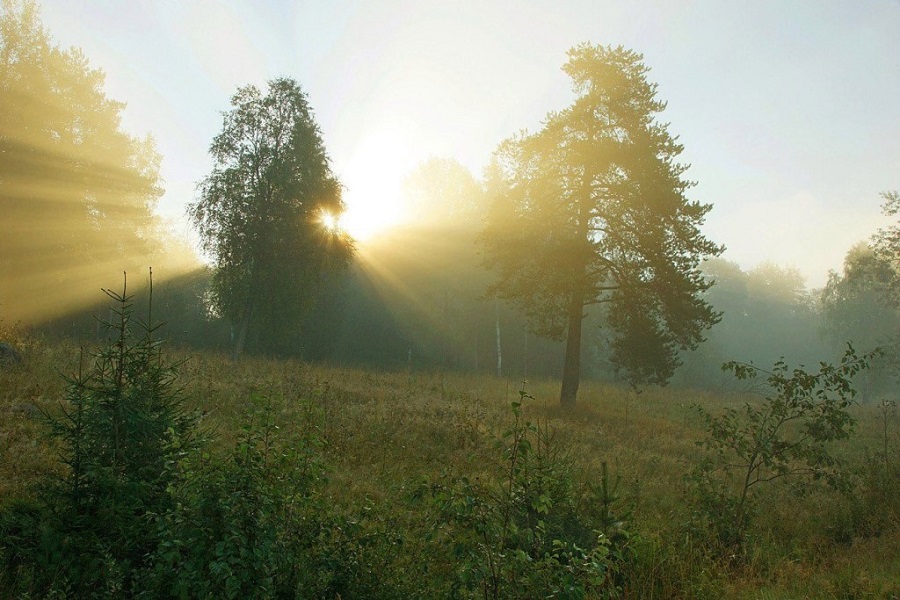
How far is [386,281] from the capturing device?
3738 cm

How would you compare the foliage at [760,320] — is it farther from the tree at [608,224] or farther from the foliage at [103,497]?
the foliage at [103,497]

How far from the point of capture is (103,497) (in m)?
4.58

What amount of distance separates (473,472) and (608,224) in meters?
11.2

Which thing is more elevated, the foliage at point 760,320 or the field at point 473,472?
the foliage at point 760,320

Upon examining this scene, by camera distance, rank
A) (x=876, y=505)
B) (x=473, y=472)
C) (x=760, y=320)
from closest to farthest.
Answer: (x=876, y=505) → (x=473, y=472) → (x=760, y=320)

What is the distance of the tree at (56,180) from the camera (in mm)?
22703

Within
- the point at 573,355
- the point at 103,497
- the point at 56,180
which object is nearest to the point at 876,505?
the point at 573,355

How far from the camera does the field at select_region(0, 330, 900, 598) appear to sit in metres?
5.46

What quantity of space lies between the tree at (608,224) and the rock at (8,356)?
43.6ft

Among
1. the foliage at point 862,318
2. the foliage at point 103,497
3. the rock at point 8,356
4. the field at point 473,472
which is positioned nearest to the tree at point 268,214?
the field at point 473,472

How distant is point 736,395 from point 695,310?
58.8 ft

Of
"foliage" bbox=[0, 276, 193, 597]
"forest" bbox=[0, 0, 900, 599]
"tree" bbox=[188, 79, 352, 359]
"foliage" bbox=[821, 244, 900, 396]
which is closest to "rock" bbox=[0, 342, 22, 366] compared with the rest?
"forest" bbox=[0, 0, 900, 599]

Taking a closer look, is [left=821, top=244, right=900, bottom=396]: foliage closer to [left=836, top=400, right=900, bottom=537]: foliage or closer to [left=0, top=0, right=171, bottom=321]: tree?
[left=836, top=400, right=900, bottom=537]: foliage

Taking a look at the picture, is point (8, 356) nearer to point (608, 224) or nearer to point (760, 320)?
point (608, 224)
